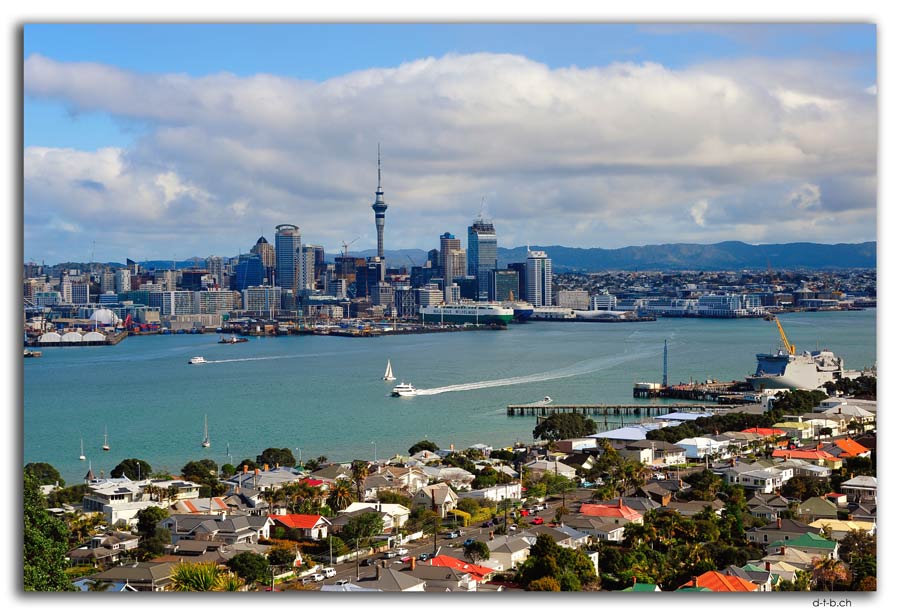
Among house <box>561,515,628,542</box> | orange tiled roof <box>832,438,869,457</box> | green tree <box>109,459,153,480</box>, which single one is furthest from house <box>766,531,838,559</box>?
green tree <box>109,459,153,480</box>

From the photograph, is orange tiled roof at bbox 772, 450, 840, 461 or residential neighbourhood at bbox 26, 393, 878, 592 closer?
residential neighbourhood at bbox 26, 393, 878, 592

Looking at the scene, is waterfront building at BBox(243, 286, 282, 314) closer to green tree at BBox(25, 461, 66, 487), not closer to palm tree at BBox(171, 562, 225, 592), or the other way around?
green tree at BBox(25, 461, 66, 487)

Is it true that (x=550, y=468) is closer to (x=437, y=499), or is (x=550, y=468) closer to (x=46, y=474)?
(x=437, y=499)

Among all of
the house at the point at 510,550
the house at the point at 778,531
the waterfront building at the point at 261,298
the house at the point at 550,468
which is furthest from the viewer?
the waterfront building at the point at 261,298

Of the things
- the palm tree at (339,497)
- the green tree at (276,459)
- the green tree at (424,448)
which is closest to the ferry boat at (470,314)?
the green tree at (424,448)

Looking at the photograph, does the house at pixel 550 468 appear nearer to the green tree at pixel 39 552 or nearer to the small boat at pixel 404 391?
the green tree at pixel 39 552

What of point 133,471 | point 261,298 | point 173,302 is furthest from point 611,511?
point 261,298
